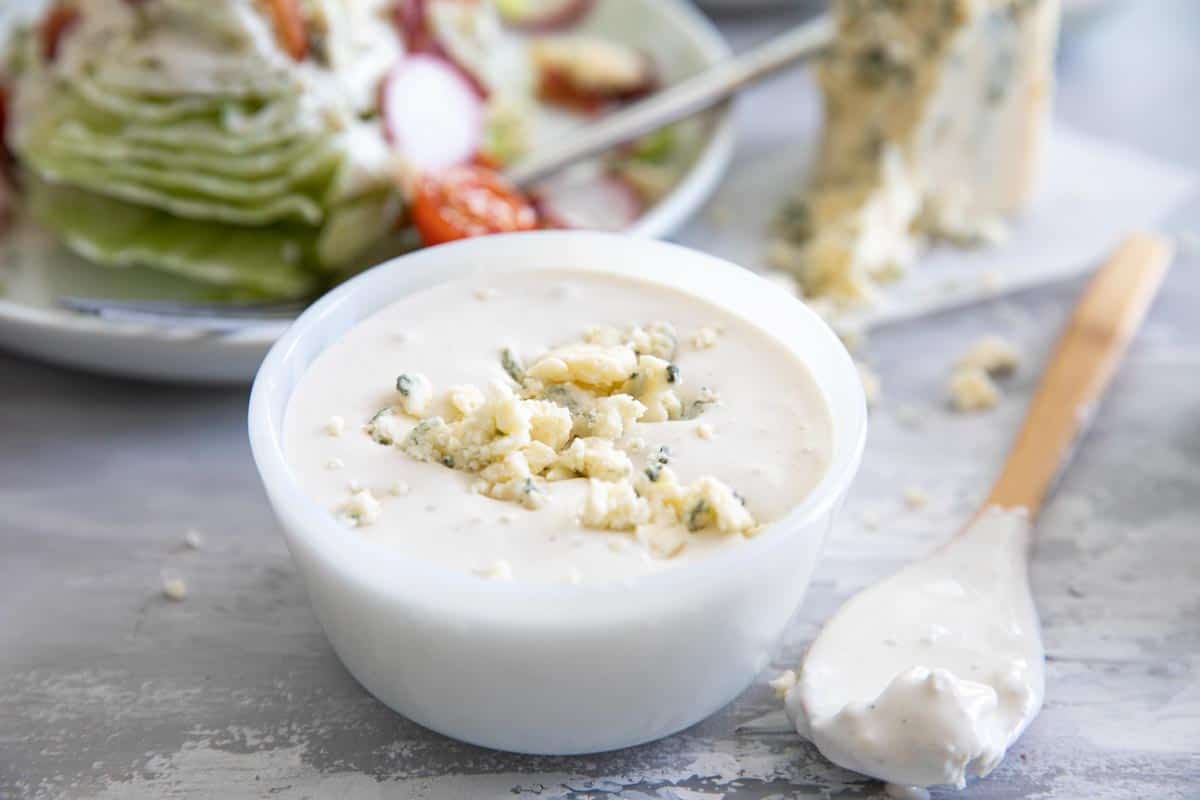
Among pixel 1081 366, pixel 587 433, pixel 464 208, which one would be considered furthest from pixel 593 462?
pixel 1081 366

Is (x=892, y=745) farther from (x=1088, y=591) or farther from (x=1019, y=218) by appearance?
(x=1019, y=218)

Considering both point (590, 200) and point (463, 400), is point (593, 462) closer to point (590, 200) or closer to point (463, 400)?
point (463, 400)

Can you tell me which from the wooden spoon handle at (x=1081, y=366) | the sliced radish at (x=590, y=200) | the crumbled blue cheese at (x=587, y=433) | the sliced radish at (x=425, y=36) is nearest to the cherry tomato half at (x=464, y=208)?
the sliced radish at (x=590, y=200)

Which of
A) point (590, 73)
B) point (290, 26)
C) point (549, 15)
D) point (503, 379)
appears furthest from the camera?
point (549, 15)

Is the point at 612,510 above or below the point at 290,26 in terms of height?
below

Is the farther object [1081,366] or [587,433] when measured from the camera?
[1081,366]

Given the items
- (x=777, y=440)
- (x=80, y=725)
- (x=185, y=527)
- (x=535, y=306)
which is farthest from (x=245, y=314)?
(x=777, y=440)

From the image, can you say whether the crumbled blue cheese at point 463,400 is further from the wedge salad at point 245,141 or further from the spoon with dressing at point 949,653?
the wedge salad at point 245,141
